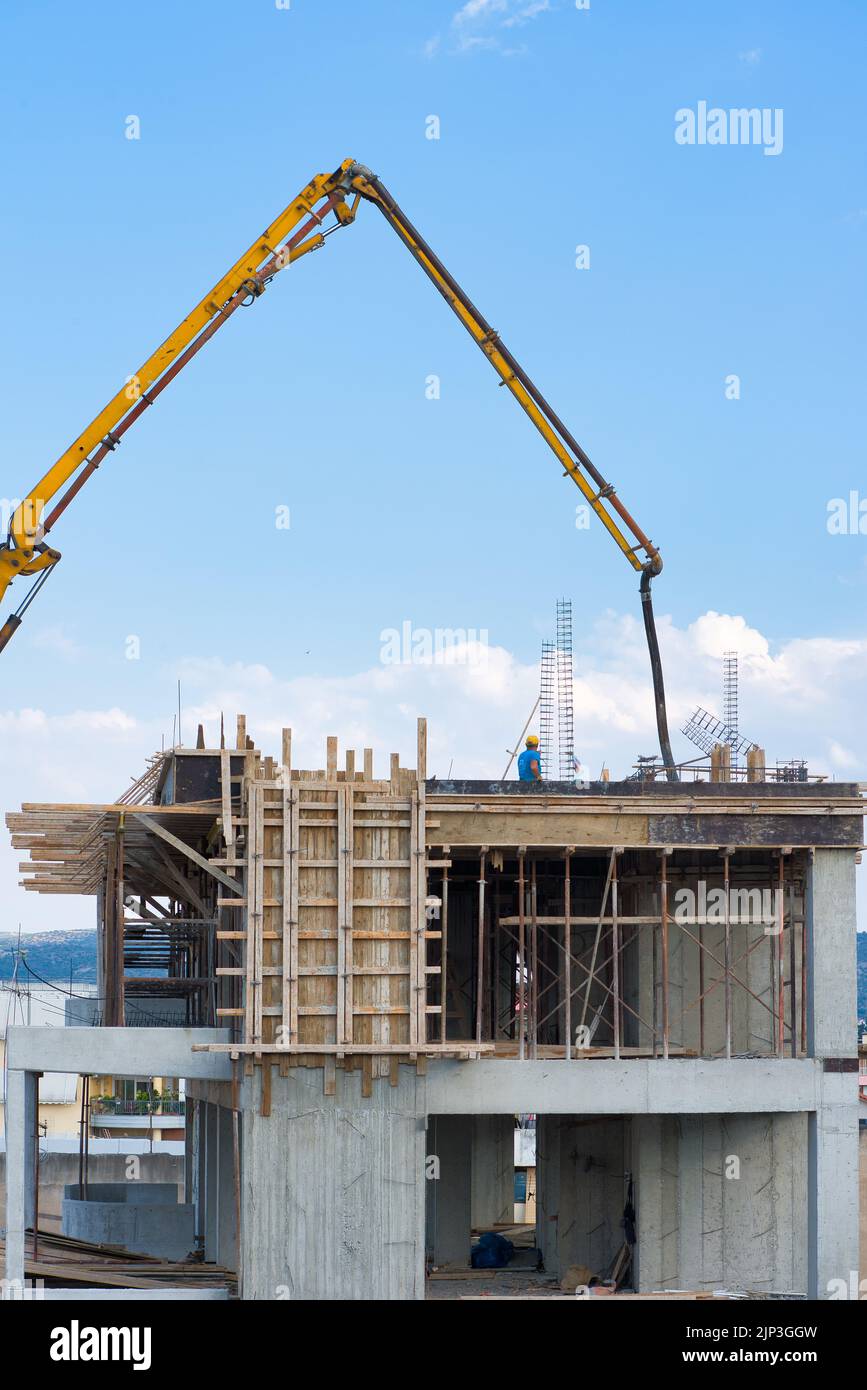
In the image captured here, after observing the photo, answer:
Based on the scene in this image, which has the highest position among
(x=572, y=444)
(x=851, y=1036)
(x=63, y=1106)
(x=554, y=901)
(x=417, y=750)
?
(x=572, y=444)

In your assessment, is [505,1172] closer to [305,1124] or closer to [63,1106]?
[305,1124]

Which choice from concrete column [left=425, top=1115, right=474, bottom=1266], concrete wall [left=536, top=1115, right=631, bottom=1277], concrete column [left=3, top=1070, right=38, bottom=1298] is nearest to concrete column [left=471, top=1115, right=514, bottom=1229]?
concrete column [left=425, top=1115, right=474, bottom=1266]

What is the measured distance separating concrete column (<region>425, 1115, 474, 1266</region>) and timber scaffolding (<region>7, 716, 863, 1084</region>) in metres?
2.86

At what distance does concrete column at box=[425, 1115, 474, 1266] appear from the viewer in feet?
123

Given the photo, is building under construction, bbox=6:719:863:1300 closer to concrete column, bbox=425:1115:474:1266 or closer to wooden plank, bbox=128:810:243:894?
wooden plank, bbox=128:810:243:894

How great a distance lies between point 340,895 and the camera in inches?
1091

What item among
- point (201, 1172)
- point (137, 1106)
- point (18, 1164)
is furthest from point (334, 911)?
point (137, 1106)

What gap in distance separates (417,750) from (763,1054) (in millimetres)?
9329

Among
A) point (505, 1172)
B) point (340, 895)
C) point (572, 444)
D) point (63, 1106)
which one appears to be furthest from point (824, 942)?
point (63, 1106)

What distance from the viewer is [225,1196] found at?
35875 mm

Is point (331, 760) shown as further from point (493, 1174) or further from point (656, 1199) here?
point (493, 1174)

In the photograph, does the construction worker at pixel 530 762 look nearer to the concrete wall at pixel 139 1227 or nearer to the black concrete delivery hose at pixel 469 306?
the black concrete delivery hose at pixel 469 306
